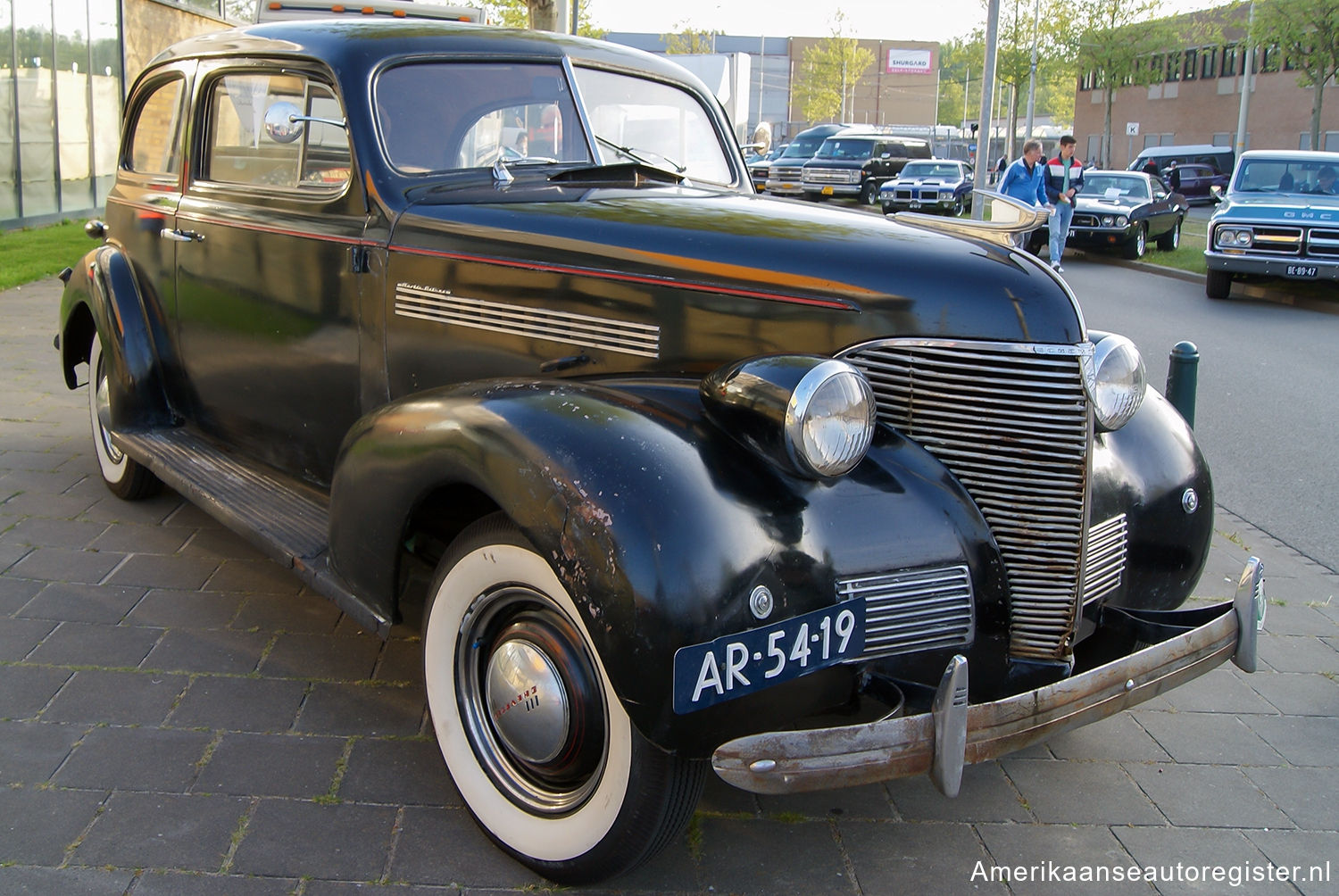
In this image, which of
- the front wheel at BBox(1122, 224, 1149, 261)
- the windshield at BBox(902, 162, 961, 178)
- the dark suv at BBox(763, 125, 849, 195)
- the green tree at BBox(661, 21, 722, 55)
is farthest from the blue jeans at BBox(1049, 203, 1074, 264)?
the green tree at BBox(661, 21, 722, 55)

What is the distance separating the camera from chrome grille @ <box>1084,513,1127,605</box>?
9.14 feet

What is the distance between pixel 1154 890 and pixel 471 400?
1.91 m

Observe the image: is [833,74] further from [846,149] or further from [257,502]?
[257,502]

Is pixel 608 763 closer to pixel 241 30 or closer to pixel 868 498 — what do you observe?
pixel 868 498

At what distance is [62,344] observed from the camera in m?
5.01

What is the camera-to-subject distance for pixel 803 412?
2307 mm

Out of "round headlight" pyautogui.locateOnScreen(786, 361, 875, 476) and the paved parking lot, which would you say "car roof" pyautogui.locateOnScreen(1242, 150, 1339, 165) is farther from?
"round headlight" pyautogui.locateOnScreen(786, 361, 875, 476)

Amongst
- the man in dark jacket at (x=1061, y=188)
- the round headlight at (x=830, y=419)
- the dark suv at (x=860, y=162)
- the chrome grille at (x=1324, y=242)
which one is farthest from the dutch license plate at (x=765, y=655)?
the dark suv at (x=860, y=162)

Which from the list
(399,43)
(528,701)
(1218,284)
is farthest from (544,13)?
(528,701)

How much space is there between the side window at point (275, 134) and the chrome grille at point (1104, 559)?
2.41 meters

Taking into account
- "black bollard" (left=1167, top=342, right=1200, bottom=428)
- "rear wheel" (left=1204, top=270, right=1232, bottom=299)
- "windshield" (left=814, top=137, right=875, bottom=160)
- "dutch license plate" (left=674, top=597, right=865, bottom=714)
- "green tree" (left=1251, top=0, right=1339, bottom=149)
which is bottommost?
"dutch license plate" (left=674, top=597, right=865, bottom=714)

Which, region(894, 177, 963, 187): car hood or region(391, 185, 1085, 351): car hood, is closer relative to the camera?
region(391, 185, 1085, 351): car hood

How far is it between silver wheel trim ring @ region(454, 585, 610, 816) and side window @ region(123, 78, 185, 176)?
108 inches

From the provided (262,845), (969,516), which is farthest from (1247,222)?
(262,845)
